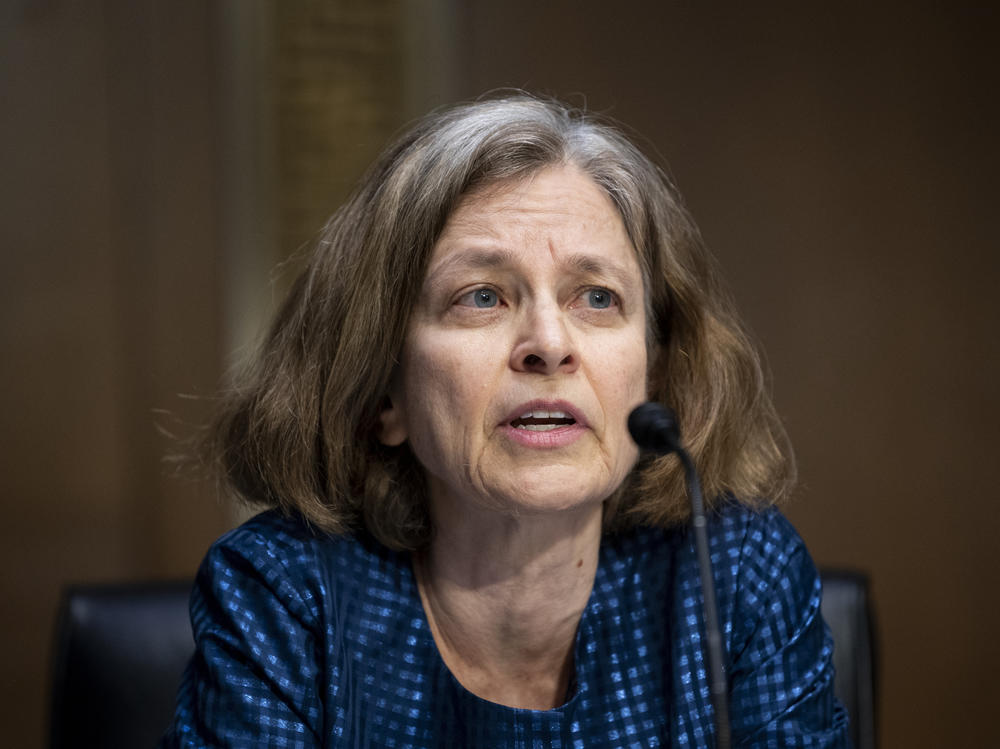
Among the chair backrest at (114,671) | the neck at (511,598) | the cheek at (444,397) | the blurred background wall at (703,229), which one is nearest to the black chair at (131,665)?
the chair backrest at (114,671)

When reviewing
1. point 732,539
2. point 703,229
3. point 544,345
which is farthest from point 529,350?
point 703,229

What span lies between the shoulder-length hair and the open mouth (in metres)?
0.20

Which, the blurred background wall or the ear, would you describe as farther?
the blurred background wall

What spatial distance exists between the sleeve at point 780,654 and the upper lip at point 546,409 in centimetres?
33

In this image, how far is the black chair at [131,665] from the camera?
4.80 feet

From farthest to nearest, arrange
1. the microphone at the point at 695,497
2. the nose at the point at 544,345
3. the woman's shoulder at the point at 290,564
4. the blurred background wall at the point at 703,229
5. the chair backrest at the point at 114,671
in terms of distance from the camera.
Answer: the blurred background wall at the point at 703,229, the chair backrest at the point at 114,671, the woman's shoulder at the point at 290,564, the nose at the point at 544,345, the microphone at the point at 695,497

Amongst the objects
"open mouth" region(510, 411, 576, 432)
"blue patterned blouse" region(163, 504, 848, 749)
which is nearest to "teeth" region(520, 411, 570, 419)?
"open mouth" region(510, 411, 576, 432)

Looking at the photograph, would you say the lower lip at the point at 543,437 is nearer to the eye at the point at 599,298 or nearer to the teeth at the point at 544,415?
the teeth at the point at 544,415

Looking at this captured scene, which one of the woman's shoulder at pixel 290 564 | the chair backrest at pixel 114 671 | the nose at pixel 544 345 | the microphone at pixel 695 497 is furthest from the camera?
the chair backrest at pixel 114 671

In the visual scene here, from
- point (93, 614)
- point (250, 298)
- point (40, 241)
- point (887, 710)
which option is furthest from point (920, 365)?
point (40, 241)

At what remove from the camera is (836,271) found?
8.56 feet

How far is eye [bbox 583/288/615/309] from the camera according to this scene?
1.25 m

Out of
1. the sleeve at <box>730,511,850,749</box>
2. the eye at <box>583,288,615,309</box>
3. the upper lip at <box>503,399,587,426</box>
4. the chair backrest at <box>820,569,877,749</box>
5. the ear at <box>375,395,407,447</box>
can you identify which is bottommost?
the chair backrest at <box>820,569,877,749</box>

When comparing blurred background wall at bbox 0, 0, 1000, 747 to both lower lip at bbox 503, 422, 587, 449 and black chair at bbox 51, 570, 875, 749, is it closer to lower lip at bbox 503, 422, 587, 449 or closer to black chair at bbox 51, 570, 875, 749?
black chair at bbox 51, 570, 875, 749
